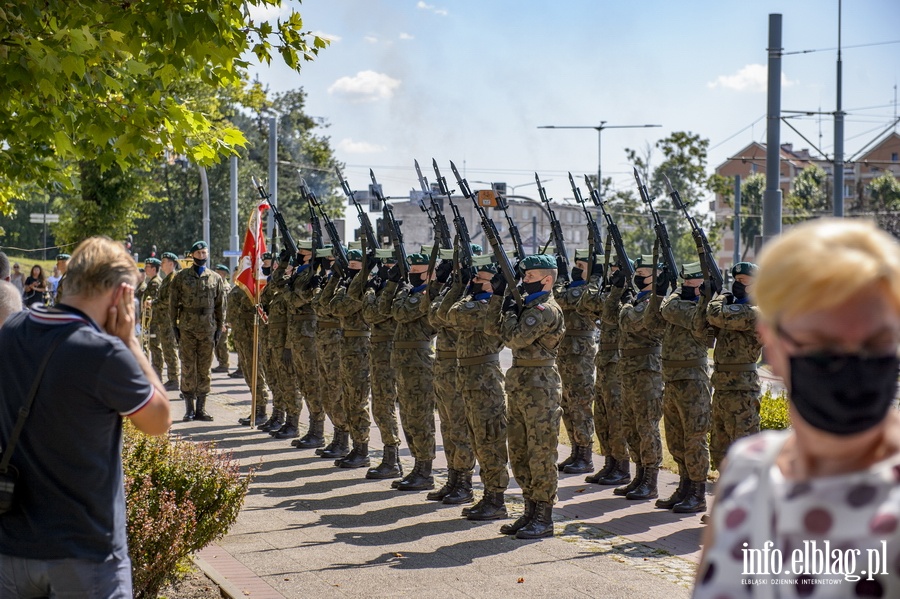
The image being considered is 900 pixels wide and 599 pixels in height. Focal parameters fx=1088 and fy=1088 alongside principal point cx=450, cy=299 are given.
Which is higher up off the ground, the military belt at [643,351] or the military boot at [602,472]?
the military belt at [643,351]

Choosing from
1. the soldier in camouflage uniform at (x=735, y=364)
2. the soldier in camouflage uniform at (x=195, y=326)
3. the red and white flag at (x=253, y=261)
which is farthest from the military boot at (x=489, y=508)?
the soldier in camouflage uniform at (x=195, y=326)

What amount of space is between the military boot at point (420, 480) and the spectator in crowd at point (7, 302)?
5460 millimetres

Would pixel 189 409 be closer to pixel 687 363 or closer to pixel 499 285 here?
pixel 499 285

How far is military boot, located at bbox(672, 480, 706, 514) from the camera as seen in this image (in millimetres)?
8969

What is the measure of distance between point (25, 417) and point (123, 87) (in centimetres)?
418

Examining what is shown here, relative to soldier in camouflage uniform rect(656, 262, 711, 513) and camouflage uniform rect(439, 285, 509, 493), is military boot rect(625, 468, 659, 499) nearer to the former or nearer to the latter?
soldier in camouflage uniform rect(656, 262, 711, 513)

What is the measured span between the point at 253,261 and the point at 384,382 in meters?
3.75

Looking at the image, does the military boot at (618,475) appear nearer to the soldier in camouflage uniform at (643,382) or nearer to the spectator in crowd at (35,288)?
the soldier in camouflage uniform at (643,382)

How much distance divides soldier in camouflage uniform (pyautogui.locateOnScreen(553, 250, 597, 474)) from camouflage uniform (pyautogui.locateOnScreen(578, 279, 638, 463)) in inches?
4.6

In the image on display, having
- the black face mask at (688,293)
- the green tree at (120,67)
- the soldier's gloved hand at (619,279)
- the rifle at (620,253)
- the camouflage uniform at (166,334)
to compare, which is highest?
the green tree at (120,67)

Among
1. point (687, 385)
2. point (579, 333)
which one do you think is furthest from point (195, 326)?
point (687, 385)

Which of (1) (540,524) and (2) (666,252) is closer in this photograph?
(1) (540,524)

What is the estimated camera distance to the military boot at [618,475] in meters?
10.4

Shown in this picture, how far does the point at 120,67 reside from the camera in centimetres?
755
